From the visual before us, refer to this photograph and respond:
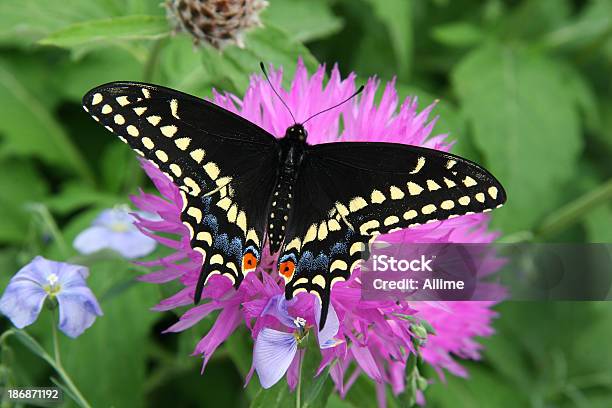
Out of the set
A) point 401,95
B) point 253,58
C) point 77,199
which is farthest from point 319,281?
point 77,199

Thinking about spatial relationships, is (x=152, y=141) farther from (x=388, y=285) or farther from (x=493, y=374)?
(x=493, y=374)

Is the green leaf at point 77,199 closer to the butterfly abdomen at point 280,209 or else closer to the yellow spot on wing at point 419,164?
the butterfly abdomen at point 280,209

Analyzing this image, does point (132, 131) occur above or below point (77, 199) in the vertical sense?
below

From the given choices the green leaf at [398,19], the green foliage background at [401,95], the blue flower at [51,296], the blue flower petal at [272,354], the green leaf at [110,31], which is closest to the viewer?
the blue flower petal at [272,354]

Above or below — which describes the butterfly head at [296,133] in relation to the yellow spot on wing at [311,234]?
above

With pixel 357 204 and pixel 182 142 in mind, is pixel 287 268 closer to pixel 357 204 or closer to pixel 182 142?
pixel 357 204

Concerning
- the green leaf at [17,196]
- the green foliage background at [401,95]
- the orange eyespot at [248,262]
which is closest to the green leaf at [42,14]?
the green foliage background at [401,95]

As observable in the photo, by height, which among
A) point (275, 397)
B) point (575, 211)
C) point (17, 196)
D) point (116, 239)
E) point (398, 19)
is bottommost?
point (275, 397)

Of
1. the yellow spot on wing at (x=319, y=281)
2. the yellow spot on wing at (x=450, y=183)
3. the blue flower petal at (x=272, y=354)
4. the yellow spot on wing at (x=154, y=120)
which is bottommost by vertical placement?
the blue flower petal at (x=272, y=354)
